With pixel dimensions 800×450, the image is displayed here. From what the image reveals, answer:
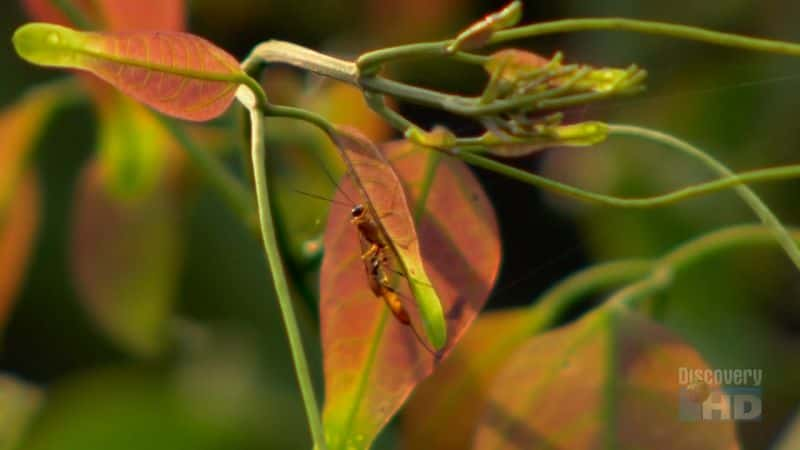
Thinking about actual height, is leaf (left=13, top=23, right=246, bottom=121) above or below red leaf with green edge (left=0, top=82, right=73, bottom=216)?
below

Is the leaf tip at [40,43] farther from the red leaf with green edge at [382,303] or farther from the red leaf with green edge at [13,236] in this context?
the red leaf with green edge at [13,236]

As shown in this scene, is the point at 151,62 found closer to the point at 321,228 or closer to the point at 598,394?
the point at 598,394

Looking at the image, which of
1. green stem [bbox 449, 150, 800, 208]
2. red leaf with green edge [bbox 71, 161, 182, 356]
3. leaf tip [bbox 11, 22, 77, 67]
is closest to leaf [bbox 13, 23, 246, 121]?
leaf tip [bbox 11, 22, 77, 67]

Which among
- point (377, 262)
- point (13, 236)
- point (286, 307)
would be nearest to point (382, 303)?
point (377, 262)

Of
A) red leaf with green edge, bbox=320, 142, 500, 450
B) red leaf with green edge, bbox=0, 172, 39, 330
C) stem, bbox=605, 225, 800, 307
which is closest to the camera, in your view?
red leaf with green edge, bbox=320, 142, 500, 450

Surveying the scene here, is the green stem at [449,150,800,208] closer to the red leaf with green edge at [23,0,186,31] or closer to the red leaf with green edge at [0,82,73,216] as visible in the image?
the red leaf with green edge at [23,0,186,31]

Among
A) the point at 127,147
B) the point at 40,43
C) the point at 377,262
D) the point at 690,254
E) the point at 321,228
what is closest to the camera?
the point at 40,43
